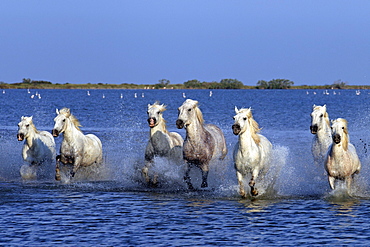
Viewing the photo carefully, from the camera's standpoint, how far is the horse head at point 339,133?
12.6 m

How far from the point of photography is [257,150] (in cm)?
1303

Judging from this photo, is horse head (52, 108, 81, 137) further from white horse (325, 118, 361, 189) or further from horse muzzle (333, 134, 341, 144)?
horse muzzle (333, 134, 341, 144)

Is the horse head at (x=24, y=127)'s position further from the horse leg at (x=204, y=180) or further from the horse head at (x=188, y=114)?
the horse leg at (x=204, y=180)

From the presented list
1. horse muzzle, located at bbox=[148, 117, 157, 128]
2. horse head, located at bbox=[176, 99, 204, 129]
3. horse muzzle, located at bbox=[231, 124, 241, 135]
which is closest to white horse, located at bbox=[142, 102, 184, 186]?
horse muzzle, located at bbox=[148, 117, 157, 128]

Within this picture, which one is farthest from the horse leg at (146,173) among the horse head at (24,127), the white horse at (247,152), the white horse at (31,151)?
the horse head at (24,127)

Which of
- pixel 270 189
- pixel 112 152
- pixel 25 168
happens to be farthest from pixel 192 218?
pixel 112 152

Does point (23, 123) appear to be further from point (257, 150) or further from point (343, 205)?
point (343, 205)

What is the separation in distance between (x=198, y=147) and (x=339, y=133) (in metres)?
3.13

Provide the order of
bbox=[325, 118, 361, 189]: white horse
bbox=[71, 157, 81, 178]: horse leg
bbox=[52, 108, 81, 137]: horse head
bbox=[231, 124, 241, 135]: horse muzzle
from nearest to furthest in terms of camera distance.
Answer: bbox=[231, 124, 241, 135]: horse muzzle < bbox=[325, 118, 361, 189]: white horse < bbox=[52, 108, 81, 137]: horse head < bbox=[71, 157, 81, 178]: horse leg

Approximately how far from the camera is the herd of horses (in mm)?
12922

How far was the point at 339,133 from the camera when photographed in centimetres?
1270

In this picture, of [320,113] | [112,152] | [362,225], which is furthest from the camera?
[112,152]

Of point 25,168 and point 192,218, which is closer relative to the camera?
point 192,218

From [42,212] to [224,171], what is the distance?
5324 mm
